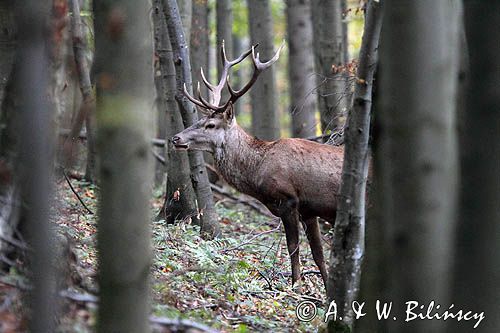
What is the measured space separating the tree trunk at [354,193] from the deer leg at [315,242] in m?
3.79

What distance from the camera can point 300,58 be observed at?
56.2ft

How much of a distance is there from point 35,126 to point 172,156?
775 centimetres

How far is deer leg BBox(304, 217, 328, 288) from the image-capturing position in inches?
409

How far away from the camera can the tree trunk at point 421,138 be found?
4102 millimetres

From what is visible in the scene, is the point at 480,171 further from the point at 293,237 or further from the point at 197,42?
the point at 197,42

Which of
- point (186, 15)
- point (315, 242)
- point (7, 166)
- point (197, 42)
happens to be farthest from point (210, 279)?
point (197, 42)

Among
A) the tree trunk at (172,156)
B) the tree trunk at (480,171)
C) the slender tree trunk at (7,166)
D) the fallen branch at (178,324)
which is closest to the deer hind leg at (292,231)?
the tree trunk at (172,156)

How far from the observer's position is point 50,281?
4.17 metres

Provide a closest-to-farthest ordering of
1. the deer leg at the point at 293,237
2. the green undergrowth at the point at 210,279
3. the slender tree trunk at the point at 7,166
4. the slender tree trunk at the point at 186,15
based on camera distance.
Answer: the slender tree trunk at the point at 7,166
the green undergrowth at the point at 210,279
the deer leg at the point at 293,237
the slender tree trunk at the point at 186,15

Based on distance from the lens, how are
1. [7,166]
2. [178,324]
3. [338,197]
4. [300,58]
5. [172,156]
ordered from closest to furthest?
[178,324]
[7,166]
[338,197]
[172,156]
[300,58]

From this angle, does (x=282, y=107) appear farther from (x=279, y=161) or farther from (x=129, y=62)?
(x=129, y=62)

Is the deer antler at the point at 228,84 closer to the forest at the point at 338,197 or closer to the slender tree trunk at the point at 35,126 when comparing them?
the forest at the point at 338,197

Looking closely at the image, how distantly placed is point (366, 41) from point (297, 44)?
1107 centimetres

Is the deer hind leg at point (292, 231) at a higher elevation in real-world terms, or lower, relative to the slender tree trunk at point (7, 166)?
lower
